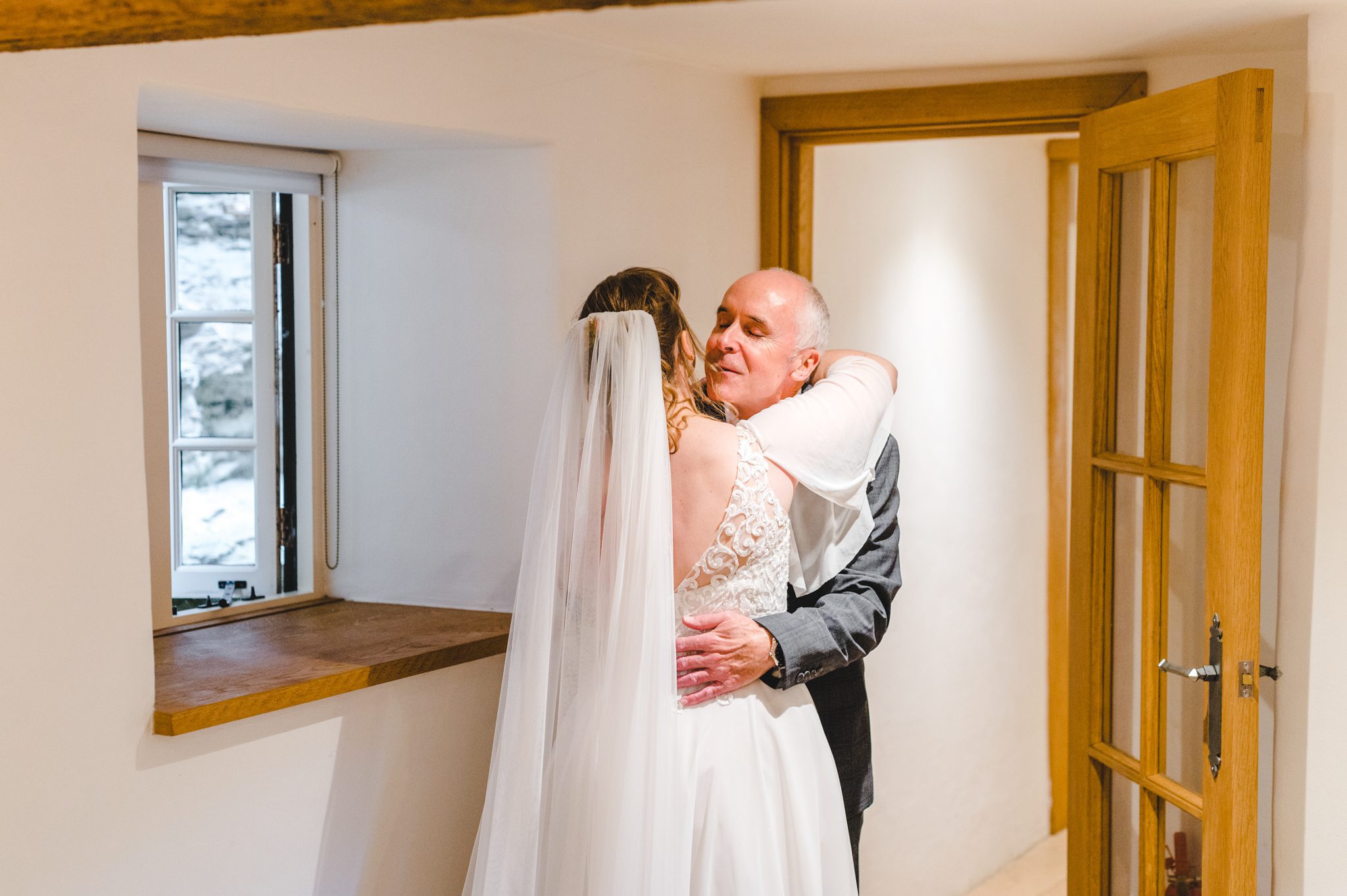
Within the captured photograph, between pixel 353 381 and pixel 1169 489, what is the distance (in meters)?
1.73

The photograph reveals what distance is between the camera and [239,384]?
8.57ft

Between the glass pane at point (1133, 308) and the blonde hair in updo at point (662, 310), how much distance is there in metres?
1.03

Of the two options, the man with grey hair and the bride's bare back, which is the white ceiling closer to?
the man with grey hair

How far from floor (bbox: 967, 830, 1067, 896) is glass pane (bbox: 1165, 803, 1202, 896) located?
4.34 feet

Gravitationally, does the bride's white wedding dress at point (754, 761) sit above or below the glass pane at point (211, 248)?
below

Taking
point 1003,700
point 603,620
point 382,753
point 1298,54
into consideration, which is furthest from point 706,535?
point 1003,700

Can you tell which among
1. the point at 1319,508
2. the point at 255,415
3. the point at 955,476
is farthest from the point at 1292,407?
the point at 255,415

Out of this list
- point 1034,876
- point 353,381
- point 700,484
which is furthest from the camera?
point 1034,876

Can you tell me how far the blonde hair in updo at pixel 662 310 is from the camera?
80.4 inches

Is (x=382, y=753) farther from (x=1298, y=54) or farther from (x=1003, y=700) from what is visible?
(x=1003, y=700)

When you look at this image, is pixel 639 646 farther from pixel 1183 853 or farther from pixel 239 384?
pixel 1183 853

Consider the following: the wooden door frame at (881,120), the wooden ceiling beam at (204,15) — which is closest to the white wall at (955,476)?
the wooden door frame at (881,120)

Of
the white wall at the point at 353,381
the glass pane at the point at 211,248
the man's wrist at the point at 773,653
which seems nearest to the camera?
the white wall at the point at 353,381

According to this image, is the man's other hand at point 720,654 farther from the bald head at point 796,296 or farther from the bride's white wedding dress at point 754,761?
Answer: the bald head at point 796,296
